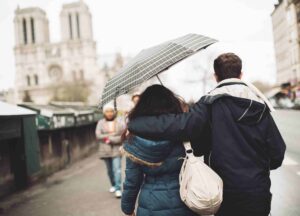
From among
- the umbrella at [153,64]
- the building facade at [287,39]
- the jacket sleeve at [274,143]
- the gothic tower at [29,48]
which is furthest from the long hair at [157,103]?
the gothic tower at [29,48]

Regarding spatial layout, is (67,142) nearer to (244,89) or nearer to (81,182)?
(81,182)

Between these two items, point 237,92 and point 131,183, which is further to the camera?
point 131,183

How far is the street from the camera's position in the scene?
6.34 meters

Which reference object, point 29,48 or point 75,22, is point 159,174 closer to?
point 75,22

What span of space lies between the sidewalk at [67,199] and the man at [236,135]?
381 cm

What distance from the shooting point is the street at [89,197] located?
634cm

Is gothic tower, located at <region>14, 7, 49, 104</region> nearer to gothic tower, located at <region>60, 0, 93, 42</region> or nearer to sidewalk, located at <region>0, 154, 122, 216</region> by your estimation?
gothic tower, located at <region>60, 0, 93, 42</region>

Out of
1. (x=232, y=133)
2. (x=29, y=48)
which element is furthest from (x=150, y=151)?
(x=29, y=48)

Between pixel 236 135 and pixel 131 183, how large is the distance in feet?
2.84

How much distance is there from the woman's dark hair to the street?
339 centimetres

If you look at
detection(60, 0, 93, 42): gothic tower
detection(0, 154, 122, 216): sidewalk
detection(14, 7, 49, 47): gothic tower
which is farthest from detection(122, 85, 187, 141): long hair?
detection(14, 7, 49, 47): gothic tower

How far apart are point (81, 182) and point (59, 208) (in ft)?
8.64

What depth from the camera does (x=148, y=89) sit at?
2938 millimetres

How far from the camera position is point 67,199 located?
307 inches
